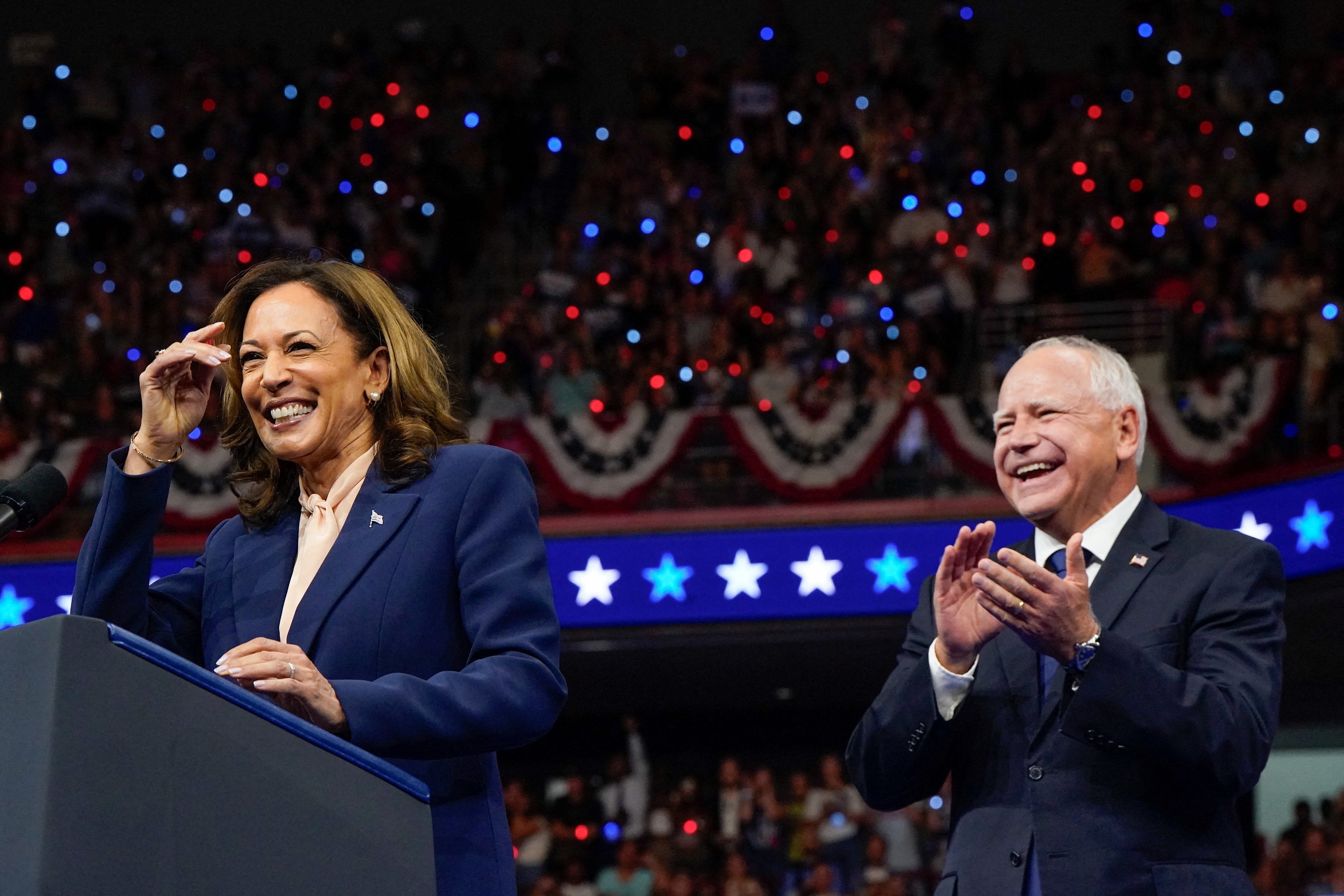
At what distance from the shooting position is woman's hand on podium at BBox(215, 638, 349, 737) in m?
1.58

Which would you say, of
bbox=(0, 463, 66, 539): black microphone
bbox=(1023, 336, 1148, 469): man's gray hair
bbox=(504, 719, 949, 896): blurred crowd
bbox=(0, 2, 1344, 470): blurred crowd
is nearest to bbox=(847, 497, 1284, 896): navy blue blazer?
bbox=(1023, 336, 1148, 469): man's gray hair

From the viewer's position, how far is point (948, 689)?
7.55 ft

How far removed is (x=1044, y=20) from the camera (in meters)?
14.1

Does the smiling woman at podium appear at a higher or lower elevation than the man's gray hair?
lower

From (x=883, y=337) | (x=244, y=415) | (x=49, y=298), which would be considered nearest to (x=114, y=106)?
(x=49, y=298)

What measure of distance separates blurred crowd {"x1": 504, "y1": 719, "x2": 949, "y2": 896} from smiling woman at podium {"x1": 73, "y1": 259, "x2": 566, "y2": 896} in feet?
22.1

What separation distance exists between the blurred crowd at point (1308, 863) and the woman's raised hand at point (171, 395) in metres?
6.97

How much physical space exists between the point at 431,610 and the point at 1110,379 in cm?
111

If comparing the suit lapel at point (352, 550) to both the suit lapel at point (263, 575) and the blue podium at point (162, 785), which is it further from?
the blue podium at point (162, 785)

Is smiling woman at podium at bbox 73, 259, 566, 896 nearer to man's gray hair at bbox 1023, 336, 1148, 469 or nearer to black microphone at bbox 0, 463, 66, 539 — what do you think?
black microphone at bbox 0, 463, 66, 539

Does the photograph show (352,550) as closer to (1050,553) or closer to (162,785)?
(162,785)

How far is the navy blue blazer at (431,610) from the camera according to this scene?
1.74 metres

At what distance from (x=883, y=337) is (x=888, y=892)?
312 centimetres

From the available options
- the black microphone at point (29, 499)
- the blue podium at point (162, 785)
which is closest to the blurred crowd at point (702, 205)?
the black microphone at point (29, 499)
